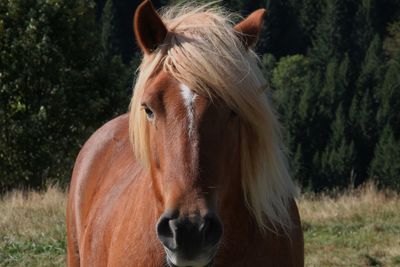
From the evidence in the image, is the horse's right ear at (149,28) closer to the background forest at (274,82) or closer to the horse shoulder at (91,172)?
the background forest at (274,82)

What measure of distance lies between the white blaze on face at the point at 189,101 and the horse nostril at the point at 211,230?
Result: 324 millimetres

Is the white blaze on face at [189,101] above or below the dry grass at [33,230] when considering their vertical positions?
above

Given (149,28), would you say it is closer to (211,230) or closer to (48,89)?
(211,230)

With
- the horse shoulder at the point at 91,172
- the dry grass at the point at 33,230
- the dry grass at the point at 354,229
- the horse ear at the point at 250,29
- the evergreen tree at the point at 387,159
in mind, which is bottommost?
the evergreen tree at the point at 387,159

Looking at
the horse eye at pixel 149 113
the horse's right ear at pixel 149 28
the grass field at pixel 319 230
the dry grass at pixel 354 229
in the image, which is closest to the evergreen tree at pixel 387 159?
the dry grass at pixel 354 229

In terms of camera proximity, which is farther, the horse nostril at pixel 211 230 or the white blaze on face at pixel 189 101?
the white blaze on face at pixel 189 101

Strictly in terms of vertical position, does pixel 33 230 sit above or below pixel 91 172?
below

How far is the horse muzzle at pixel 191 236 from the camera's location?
2555mm

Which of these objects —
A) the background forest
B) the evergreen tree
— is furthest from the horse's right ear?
the evergreen tree

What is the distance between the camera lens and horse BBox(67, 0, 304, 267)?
2.67 m

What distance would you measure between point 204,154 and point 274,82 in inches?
2737

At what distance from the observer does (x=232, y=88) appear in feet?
9.55

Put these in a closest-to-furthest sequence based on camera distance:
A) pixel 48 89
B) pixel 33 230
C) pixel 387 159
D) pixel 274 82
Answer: pixel 33 230 → pixel 48 89 → pixel 387 159 → pixel 274 82

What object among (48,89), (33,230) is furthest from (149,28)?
(48,89)
